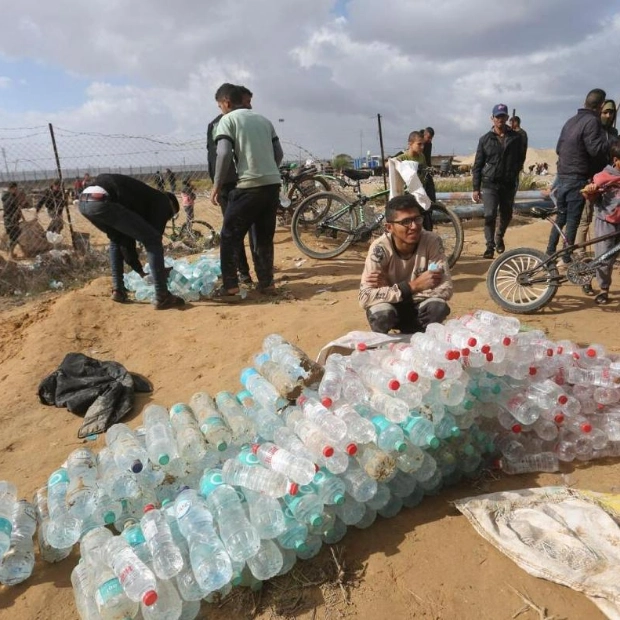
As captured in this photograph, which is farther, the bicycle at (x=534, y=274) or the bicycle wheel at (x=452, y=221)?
the bicycle wheel at (x=452, y=221)

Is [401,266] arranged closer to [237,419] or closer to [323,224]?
[237,419]

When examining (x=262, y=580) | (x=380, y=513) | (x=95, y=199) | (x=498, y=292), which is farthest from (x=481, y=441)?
(x=95, y=199)

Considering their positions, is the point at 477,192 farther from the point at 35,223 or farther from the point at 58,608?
the point at 35,223

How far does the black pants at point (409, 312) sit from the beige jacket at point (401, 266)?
0.05 m

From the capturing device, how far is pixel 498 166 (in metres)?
6.82

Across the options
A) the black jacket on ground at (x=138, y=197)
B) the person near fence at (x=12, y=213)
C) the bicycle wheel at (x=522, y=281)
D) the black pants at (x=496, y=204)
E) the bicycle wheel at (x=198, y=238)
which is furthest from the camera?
the person near fence at (x=12, y=213)

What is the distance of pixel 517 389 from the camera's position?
9.36 ft

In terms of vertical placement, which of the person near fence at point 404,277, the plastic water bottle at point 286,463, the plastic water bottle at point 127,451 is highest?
the person near fence at point 404,277

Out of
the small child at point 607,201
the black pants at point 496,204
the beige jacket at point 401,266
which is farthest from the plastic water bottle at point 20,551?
the black pants at point 496,204

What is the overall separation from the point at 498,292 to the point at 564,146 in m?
2.07

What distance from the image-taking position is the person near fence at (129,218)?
5125 mm

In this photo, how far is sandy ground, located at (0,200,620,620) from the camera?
6.91 ft

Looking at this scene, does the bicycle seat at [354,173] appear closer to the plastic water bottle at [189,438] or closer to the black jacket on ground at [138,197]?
the black jacket on ground at [138,197]

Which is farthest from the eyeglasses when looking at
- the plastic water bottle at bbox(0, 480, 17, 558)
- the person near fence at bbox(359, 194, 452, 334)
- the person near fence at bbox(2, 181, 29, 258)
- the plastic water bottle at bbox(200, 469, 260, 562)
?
the person near fence at bbox(2, 181, 29, 258)
